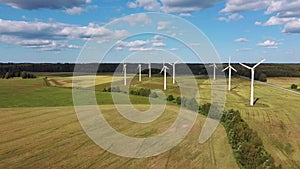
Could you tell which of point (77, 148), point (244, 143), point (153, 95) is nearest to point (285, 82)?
point (153, 95)

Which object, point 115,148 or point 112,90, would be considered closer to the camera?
point 115,148

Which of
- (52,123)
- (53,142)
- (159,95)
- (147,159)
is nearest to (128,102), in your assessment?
(159,95)

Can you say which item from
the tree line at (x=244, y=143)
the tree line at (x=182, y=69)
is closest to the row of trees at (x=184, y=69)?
the tree line at (x=182, y=69)

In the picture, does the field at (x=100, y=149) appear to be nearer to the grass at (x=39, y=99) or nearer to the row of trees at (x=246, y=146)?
the grass at (x=39, y=99)

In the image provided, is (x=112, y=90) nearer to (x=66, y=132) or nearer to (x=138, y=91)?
(x=138, y=91)

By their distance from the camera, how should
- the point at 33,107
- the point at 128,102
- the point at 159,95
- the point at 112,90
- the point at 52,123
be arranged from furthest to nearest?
the point at 112,90
the point at 159,95
the point at 128,102
the point at 33,107
the point at 52,123

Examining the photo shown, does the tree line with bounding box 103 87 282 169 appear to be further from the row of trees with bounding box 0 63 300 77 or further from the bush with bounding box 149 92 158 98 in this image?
the row of trees with bounding box 0 63 300 77

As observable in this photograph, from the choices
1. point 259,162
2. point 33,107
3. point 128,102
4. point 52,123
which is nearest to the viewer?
point 259,162
